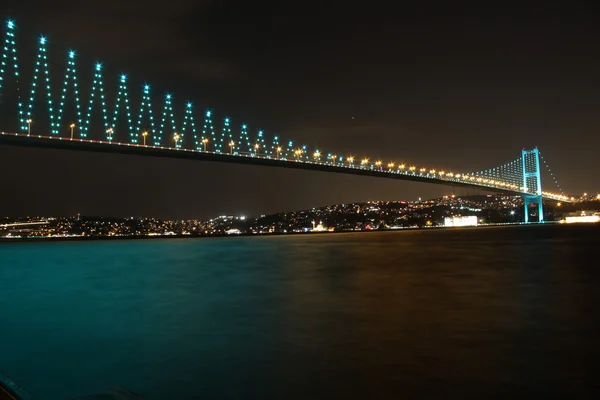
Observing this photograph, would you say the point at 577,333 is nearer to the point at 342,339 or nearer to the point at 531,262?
the point at 342,339

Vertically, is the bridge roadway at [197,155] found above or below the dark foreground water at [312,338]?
above

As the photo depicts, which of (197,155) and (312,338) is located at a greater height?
(197,155)

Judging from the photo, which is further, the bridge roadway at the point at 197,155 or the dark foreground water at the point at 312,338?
the bridge roadway at the point at 197,155

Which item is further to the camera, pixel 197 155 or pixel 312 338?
pixel 197 155
